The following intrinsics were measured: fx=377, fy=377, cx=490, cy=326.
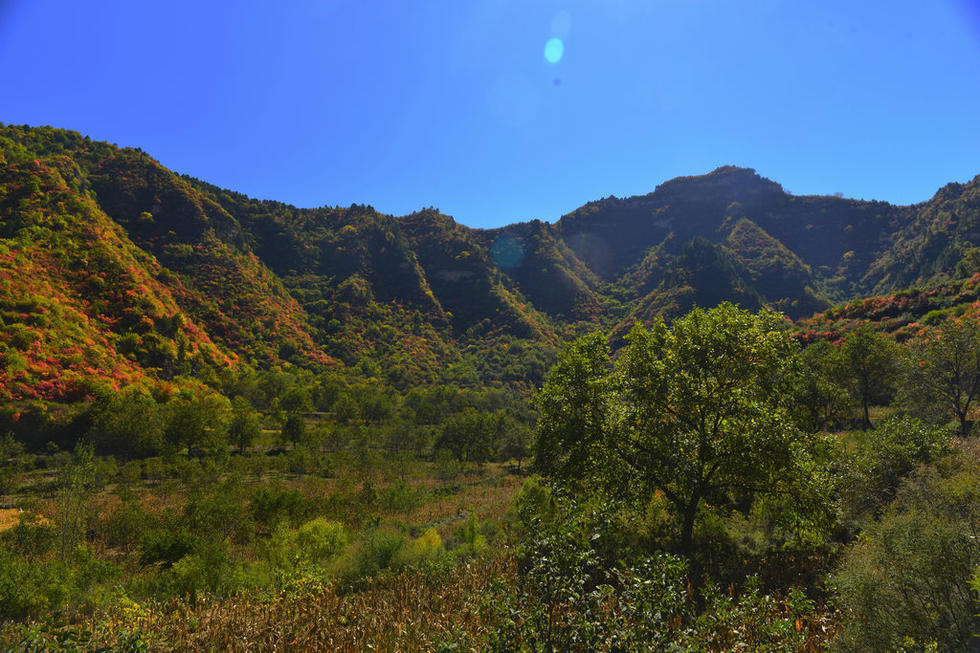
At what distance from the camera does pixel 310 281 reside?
498 ft

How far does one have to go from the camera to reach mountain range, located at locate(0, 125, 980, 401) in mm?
64750

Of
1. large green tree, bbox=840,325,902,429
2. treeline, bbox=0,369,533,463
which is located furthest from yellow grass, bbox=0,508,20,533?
large green tree, bbox=840,325,902,429

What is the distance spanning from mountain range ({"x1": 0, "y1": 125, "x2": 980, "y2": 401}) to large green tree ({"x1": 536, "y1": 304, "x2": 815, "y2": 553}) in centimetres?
6654

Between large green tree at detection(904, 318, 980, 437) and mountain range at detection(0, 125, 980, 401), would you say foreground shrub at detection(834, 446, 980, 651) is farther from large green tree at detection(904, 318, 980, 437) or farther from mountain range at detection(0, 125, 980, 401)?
mountain range at detection(0, 125, 980, 401)

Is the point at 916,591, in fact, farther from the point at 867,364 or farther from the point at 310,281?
the point at 310,281

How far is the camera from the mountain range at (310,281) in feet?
212

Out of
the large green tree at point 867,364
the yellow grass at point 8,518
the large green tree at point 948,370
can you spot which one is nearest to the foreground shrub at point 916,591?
the large green tree at point 948,370

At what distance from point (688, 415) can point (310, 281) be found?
161779 millimetres

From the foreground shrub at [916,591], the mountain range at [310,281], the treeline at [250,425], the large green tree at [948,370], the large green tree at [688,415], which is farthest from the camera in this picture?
the mountain range at [310,281]

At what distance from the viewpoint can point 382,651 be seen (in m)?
6.95

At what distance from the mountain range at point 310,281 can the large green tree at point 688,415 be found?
218 ft

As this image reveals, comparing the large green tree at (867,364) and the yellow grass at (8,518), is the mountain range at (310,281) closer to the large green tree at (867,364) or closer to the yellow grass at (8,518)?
the yellow grass at (8,518)

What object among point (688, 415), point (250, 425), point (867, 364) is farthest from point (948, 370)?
point (250, 425)

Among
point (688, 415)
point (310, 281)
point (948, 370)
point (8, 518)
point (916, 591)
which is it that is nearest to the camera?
point (916, 591)
